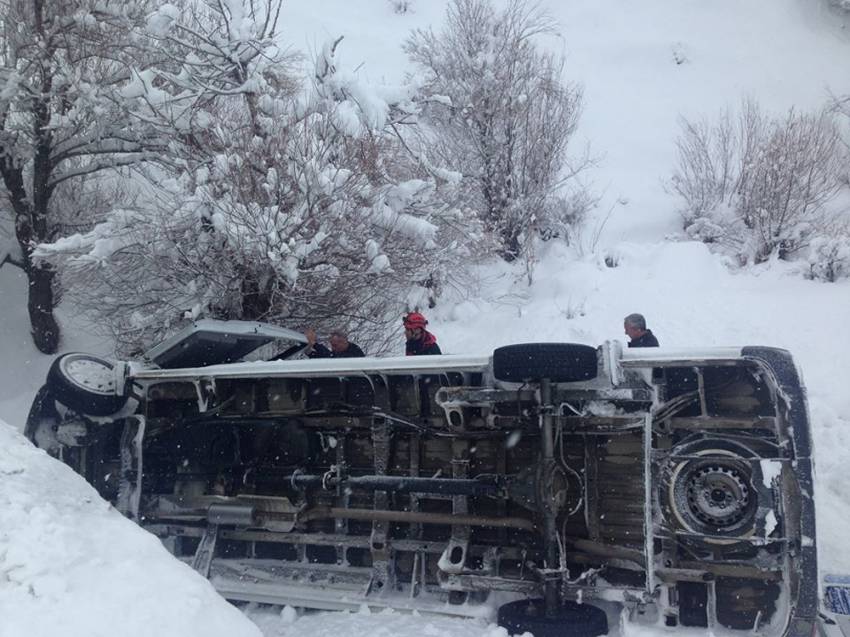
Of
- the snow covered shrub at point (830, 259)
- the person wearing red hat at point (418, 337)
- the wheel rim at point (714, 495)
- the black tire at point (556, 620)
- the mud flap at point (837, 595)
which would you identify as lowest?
the black tire at point (556, 620)

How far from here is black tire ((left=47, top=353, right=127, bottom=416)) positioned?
4.92 metres

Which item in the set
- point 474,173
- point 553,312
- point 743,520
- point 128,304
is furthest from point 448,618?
point 474,173

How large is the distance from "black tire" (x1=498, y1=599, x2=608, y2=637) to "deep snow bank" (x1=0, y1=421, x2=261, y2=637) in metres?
1.51

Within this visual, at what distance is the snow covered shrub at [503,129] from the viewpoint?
14617 millimetres

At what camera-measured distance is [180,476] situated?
4.88 m

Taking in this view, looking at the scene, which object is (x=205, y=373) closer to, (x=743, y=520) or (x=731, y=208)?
(x=743, y=520)

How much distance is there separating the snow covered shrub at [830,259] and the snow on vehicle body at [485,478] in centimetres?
922

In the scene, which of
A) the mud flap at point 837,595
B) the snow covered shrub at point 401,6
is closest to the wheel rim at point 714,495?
the mud flap at point 837,595

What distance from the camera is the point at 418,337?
22.4 ft

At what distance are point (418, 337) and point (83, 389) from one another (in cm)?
296

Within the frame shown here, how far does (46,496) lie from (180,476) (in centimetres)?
216

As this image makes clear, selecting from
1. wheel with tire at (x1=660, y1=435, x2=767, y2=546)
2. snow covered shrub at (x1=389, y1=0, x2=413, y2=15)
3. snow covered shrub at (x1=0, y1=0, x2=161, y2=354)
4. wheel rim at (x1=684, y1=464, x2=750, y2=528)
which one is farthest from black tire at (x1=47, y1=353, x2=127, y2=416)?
snow covered shrub at (x1=389, y1=0, x2=413, y2=15)

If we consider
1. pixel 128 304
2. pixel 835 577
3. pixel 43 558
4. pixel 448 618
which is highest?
pixel 128 304

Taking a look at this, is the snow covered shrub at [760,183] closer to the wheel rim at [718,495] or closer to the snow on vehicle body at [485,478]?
the snow on vehicle body at [485,478]
